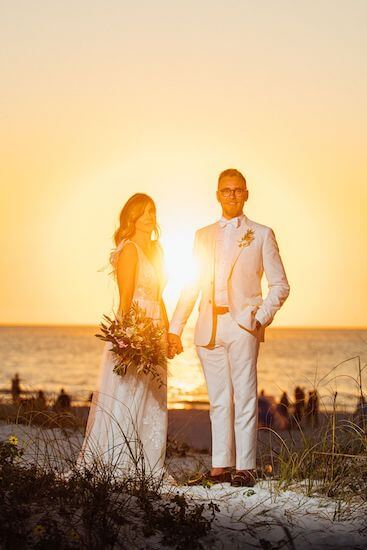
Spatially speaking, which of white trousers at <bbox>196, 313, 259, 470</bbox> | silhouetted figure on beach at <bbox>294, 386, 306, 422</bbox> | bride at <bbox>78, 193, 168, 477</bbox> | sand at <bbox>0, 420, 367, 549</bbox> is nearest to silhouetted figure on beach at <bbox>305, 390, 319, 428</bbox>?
silhouetted figure on beach at <bbox>294, 386, 306, 422</bbox>

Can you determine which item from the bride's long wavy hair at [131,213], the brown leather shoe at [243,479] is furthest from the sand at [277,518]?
the bride's long wavy hair at [131,213]

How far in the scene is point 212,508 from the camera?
7.26 metres

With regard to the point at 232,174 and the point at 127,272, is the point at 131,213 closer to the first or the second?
the point at 127,272

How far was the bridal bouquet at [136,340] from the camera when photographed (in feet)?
28.1

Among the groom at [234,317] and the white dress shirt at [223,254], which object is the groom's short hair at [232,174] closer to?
the groom at [234,317]

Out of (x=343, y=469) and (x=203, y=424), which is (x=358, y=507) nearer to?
(x=343, y=469)

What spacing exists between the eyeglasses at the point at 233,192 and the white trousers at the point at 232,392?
39.6 inches

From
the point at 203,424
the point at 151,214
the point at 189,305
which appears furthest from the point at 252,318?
the point at 203,424

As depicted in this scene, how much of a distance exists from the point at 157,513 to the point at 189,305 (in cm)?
237

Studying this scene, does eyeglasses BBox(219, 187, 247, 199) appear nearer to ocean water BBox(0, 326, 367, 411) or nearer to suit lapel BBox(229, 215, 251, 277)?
suit lapel BBox(229, 215, 251, 277)

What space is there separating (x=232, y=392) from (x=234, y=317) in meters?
0.67

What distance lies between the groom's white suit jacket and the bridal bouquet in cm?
41

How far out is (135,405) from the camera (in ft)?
29.6

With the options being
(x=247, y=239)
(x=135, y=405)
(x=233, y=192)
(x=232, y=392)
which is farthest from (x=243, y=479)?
(x=233, y=192)
